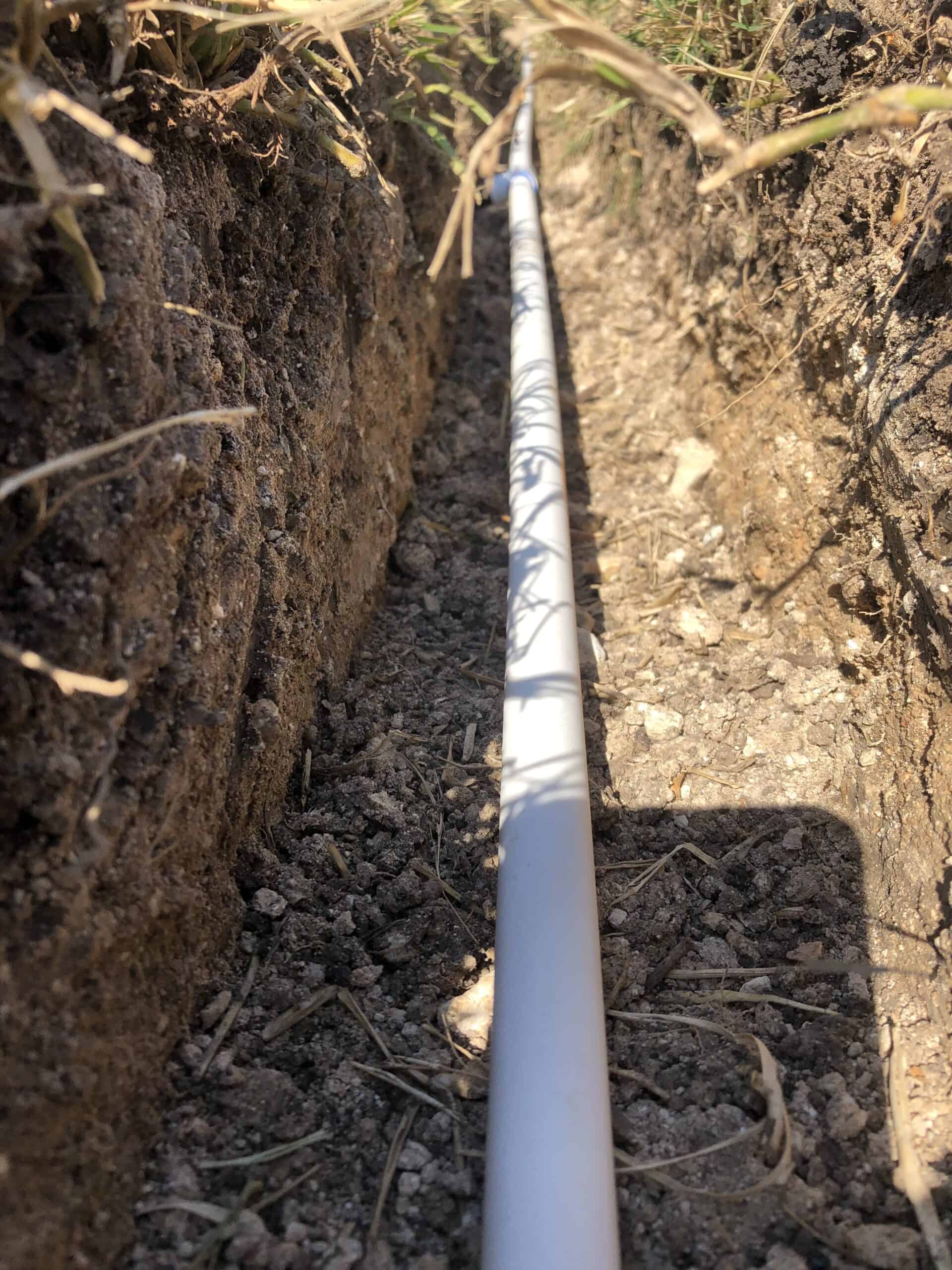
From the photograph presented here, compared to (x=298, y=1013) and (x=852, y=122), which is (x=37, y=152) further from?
(x=298, y=1013)

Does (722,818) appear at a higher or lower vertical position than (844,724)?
lower

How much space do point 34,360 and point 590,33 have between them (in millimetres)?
780

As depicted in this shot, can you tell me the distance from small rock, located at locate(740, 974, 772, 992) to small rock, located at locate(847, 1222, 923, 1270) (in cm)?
34

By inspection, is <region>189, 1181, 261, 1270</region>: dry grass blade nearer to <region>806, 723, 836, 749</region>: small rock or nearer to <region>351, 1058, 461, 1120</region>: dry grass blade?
<region>351, 1058, 461, 1120</region>: dry grass blade

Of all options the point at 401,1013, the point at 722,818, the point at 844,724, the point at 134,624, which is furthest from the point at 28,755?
the point at 844,724

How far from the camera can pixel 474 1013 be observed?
1.38 metres

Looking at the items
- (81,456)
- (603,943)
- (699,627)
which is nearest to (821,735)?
(699,627)

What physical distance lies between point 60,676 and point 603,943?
0.96 meters

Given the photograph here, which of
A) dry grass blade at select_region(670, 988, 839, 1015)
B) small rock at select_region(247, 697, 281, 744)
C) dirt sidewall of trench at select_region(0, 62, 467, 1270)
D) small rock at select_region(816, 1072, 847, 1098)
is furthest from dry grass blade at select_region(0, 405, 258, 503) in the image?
small rock at select_region(816, 1072, 847, 1098)

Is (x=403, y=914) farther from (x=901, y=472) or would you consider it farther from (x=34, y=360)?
(x=901, y=472)

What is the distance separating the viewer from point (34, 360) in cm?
108

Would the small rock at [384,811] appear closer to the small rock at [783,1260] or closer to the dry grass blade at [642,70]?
the small rock at [783,1260]

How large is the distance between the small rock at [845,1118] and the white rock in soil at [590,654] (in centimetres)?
93

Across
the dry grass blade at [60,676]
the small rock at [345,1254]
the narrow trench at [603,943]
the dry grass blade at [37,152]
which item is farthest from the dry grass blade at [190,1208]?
the dry grass blade at [37,152]
